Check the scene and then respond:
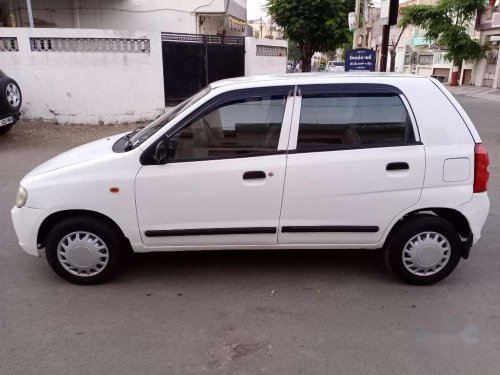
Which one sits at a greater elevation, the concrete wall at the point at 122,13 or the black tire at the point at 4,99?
the concrete wall at the point at 122,13

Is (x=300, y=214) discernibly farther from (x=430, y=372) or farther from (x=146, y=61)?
(x=146, y=61)

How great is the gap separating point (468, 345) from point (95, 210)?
275cm

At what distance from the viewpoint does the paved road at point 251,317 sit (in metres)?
2.70

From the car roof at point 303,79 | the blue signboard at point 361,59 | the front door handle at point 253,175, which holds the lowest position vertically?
the front door handle at point 253,175

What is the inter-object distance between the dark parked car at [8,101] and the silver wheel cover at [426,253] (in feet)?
25.0

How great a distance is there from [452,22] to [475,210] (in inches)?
1196

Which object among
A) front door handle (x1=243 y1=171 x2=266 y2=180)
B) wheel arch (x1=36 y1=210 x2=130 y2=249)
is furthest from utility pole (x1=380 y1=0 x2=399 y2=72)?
wheel arch (x1=36 y1=210 x2=130 y2=249)

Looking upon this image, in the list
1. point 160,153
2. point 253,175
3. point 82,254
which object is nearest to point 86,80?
point 82,254

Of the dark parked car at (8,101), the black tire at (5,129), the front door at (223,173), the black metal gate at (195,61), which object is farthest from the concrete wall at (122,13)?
the front door at (223,173)

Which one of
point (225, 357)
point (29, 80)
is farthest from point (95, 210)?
point (29, 80)

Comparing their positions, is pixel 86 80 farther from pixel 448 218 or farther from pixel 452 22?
pixel 452 22

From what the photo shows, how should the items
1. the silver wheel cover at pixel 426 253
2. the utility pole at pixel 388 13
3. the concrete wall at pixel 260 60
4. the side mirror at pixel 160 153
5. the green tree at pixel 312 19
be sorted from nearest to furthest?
1. the side mirror at pixel 160 153
2. the silver wheel cover at pixel 426 253
3. the utility pole at pixel 388 13
4. the concrete wall at pixel 260 60
5. the green tree at pixel 312 19

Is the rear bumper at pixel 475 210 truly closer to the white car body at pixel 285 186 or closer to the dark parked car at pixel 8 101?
the white car body at pixel 285 186

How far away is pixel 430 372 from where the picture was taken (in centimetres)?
262
